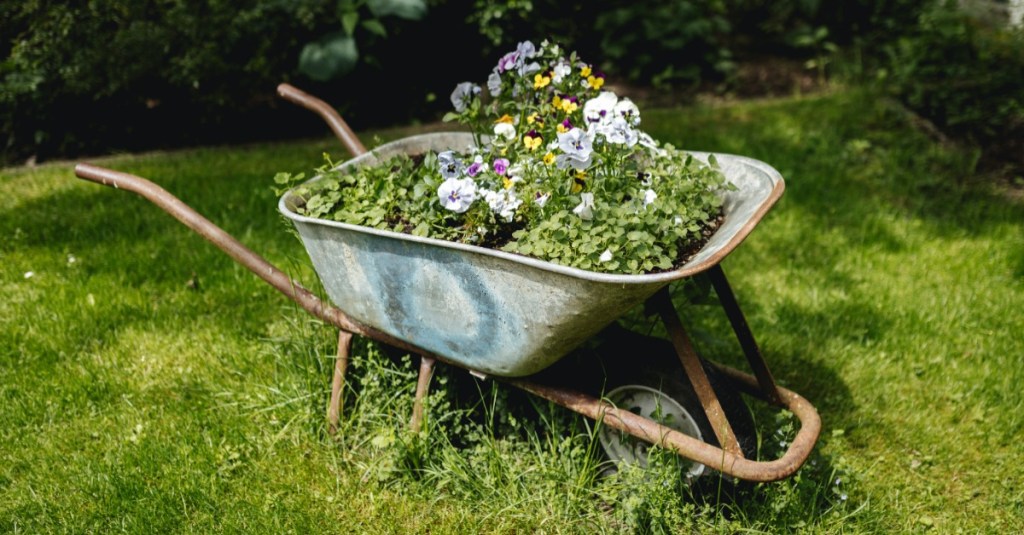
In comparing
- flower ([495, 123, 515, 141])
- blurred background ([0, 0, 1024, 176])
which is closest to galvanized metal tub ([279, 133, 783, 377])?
flower ([495, 123, 515, 141])

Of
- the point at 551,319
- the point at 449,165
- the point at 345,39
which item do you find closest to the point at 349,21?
the point at 345,39

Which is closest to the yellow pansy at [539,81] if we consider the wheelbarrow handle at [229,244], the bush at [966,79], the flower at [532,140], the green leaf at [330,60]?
the flower at [532,140]

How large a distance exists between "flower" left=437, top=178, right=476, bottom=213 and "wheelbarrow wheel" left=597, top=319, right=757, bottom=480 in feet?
2.02

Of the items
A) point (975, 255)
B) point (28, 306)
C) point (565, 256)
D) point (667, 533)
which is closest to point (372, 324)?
point (565, 256)

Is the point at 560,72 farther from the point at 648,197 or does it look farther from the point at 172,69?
the point at 172,69

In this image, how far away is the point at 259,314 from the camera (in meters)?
3.11

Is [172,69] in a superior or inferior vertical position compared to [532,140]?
inferior

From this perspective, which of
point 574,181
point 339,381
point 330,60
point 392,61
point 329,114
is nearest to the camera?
point 574,181

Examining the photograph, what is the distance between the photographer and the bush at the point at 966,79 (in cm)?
448

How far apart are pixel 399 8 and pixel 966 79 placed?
3.24m

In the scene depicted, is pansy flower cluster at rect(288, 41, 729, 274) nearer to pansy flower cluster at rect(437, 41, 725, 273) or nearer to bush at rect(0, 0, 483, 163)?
pansy flower cluster at rect(437, 41, 725, 273)

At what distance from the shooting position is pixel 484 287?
6.40 feet

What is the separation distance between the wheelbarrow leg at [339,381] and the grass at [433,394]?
4cm

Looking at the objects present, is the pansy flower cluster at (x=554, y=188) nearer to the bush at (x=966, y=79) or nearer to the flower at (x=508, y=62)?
the flower at (x=508, y=62)
